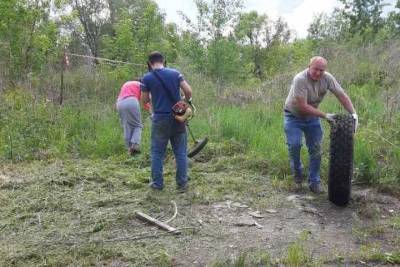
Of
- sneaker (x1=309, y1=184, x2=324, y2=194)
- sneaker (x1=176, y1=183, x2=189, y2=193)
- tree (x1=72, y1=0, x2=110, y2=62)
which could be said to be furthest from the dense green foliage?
tree (x1=72, y1=0, x2=110, y2=62)

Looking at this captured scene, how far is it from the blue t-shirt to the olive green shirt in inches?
53.2

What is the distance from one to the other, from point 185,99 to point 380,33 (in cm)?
1517

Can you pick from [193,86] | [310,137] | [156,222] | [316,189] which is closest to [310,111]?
[310,137]

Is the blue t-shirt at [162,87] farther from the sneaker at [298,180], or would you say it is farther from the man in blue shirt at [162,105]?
the sneaker at [298,180]

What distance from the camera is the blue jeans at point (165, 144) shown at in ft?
18.8

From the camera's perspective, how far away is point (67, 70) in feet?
47.7

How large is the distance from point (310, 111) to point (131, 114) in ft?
11.0

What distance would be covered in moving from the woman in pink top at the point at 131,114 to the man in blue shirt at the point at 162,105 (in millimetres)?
2000

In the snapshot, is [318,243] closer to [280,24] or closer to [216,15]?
[216,15]

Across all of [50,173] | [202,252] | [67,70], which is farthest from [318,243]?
[67,70]

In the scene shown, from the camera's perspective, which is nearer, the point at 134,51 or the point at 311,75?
the point at 311,75

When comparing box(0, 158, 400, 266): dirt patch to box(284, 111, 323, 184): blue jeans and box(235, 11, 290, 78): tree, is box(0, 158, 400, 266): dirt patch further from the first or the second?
box(235, 11, 290, 78): tree

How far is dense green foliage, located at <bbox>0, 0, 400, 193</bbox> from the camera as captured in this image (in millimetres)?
7641

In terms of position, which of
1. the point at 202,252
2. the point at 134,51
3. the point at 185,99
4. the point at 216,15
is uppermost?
the point at 216,15
